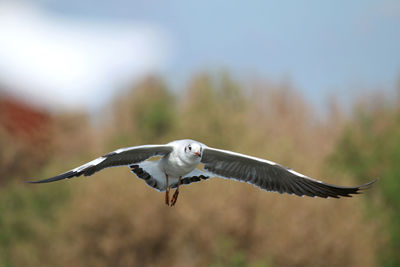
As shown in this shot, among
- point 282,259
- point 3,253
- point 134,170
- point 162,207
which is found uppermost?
point 134,170

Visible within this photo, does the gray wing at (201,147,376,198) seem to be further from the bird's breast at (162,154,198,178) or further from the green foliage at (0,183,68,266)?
the green foliage at (0,183,68,266)

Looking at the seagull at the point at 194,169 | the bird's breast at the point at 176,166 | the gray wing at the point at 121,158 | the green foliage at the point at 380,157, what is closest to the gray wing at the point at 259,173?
the seagull at the point at 194,169

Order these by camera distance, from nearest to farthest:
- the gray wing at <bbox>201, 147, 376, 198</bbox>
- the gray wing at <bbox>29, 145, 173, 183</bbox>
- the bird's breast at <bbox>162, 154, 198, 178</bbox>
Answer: the gray wing at <bbox>29, 145, 173, 183</bbox> < the bird's breast at <bbox>162, 154, 198, 178</bbox> < the gray wing at <bbox>201, 147, 376, 198</bbox>

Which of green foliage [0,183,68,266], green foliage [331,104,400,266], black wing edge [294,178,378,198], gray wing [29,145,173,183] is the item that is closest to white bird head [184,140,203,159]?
gray wing [29,145,173,183]

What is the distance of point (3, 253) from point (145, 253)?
25.2 feet

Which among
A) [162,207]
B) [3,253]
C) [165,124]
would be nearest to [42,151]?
[165,124]

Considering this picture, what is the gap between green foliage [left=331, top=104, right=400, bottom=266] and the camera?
2700 cm

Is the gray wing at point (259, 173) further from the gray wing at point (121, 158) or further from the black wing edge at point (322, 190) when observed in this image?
the gray wing at point (121, 158)

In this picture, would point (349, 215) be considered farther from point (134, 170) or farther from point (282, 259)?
point (134, 170)

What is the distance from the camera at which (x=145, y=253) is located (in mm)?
20328

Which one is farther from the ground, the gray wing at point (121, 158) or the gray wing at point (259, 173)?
the gray wing at point (121, 158)

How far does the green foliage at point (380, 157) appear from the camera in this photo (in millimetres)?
27000

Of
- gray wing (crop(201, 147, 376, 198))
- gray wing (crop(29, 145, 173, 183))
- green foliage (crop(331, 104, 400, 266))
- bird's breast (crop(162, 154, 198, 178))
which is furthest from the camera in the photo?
green foliage (crop(331, 104, 400, 266))

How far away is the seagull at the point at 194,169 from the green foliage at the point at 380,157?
20071mm
